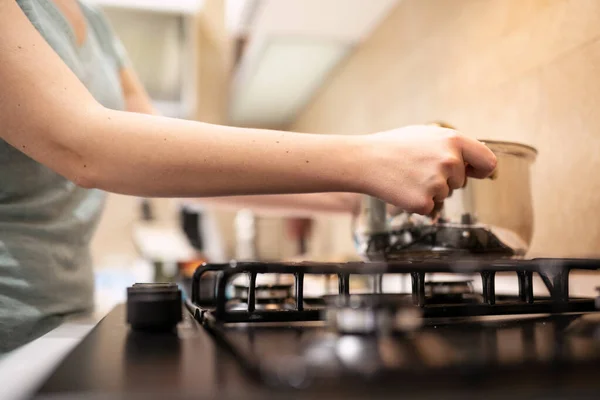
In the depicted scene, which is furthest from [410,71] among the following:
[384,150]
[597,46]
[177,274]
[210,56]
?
[210,56]

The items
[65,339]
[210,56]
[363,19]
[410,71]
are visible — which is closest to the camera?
[65,339]

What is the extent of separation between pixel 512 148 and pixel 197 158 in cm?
39

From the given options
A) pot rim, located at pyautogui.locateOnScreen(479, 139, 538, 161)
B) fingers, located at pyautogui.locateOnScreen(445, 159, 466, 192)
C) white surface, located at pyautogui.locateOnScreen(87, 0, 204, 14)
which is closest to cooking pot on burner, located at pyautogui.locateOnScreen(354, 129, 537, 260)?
pot rim, located at pyautogui.locateOnScreen(479, 139, 538, 161)

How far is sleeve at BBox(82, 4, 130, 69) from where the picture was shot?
923mm

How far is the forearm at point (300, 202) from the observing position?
0.94 m

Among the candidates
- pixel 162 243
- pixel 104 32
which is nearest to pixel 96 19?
pixel 104 32

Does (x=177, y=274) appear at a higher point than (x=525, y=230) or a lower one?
lower

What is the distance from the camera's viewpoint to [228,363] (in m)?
0.30

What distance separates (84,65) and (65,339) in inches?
18.8

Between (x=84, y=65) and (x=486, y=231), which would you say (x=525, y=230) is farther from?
(x=84, y=65)

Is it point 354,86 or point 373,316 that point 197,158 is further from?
point 354,86

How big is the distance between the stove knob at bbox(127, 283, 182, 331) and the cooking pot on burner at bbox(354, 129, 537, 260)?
340mm

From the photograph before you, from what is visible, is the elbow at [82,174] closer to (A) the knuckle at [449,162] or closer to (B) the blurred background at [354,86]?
(A) the knuckle at [449,162]

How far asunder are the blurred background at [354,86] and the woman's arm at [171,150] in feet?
1.17
